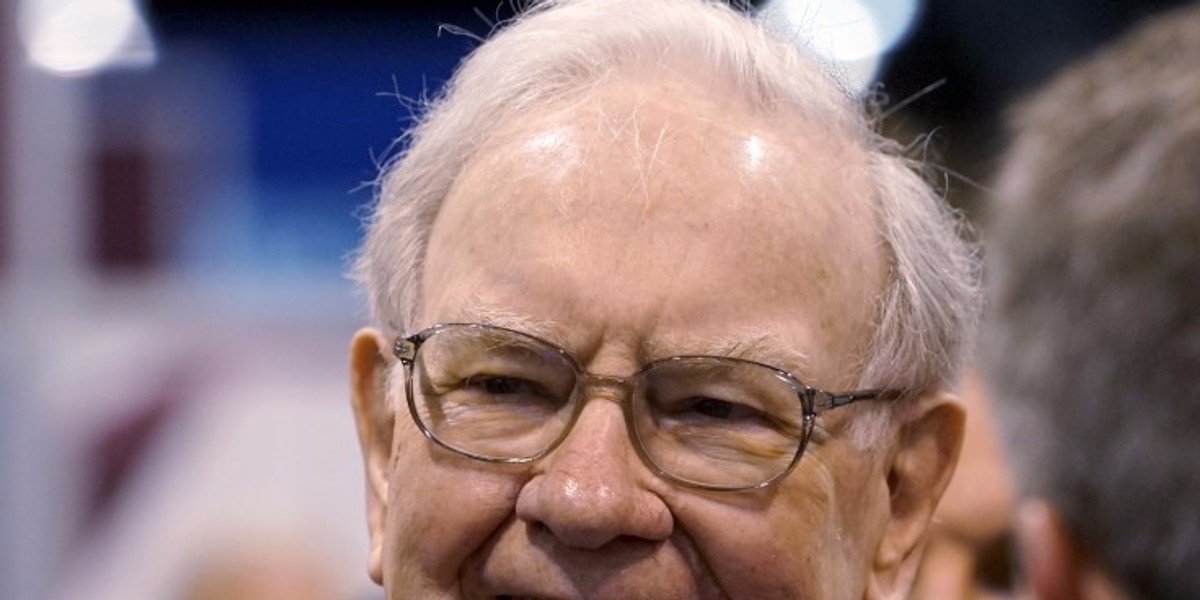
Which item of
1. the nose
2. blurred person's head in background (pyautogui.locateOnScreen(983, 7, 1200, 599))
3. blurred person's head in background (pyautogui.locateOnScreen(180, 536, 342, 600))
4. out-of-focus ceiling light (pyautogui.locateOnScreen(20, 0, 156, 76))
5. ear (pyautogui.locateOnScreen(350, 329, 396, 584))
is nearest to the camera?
blurred person's head in background (pyautogui.locateOnScreen(983, 7, 1200, 599))

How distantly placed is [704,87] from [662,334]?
355mm

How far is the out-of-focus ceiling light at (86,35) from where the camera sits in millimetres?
4777

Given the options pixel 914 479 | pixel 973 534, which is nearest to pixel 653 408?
pixel 914 479

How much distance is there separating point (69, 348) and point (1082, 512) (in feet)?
12.0

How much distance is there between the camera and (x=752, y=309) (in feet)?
6.10

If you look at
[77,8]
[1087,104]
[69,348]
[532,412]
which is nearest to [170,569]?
[69,348]

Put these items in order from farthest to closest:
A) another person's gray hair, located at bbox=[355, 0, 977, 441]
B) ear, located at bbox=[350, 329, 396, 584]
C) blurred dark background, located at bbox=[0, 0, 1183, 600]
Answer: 1. blurred dark background, located at bbox=[0, 0, 1183, 600]
2. ear, located at bbox=[350, 329, 396, 584]
3. another person's gray hair, located at bbox=[355, 0, 977, 441]

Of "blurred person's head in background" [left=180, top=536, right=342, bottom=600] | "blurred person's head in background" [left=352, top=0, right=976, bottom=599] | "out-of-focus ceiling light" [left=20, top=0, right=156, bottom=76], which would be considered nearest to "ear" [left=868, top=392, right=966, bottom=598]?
Answer: "blurred person's head in background" [left=352, top=0, right=976, bottom=599]

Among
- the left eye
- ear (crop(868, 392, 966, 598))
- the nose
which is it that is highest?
the left eye

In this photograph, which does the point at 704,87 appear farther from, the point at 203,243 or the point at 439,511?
the point at 203,243

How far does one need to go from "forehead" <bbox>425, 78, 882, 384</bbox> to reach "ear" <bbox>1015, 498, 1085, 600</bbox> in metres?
0.42

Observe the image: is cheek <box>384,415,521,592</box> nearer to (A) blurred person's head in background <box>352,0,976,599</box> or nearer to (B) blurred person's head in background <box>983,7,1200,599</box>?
(A) blurred person's head in background <box>352,0,976,599</box>

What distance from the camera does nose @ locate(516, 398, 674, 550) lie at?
176 cm

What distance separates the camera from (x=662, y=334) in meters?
1.84
